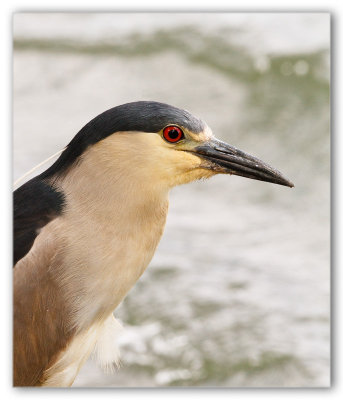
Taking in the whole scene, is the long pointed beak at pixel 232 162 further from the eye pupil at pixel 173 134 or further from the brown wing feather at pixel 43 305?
the brown wing feather at pixel 43 305

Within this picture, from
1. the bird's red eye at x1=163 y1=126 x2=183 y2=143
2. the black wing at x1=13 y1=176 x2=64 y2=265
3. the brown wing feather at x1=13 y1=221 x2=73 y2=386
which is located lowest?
the brown wing feather at x1=13 y1=221 x2=73 y2=386

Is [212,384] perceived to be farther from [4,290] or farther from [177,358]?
[4,290]

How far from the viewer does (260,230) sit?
11.5 ft

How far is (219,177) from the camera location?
3.72 metres

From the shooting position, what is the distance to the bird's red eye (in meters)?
2.15

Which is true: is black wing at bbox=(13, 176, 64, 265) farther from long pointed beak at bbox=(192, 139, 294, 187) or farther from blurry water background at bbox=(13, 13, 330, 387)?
blurry water background at bbox=(13, 13, 330, 387)

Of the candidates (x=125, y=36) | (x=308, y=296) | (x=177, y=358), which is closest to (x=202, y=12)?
(x=125, y=36)

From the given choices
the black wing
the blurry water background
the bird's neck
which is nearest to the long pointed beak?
the bird's neck

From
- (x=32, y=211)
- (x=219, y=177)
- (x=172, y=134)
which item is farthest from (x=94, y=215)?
(x=219, y=177)

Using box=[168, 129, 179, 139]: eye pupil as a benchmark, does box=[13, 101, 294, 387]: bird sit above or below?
below

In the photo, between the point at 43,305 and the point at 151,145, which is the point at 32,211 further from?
the point at 151,145

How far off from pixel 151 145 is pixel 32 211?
341 millimetres

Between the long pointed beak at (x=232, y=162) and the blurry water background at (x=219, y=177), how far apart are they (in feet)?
1.91

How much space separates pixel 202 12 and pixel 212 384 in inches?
50.7
